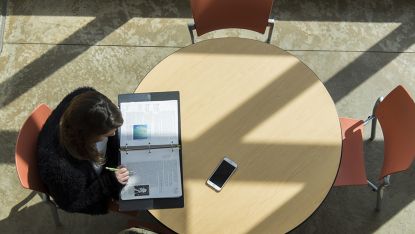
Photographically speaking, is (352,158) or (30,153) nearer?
(30,153)

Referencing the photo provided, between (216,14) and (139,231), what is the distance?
1.62m

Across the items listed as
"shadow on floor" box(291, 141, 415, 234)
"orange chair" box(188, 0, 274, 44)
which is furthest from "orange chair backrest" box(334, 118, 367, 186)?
"orange chair" box(188, 0, 274, 44)

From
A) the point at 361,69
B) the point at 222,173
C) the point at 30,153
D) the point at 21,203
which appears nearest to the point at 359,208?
the point at 361,69

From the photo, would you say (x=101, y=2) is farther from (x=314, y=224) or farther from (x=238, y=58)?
(x=314, y=224)

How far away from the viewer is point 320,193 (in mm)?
2613

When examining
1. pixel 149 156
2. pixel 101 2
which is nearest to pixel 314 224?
pixel 149 156

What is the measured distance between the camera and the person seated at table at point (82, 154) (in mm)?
2291

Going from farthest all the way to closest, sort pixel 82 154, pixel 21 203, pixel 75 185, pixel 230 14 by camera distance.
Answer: pixel 21 203 → pixel 230 14 → pixel 75 185 → pixel 82 154

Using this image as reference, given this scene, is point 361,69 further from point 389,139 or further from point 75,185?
point 75,185

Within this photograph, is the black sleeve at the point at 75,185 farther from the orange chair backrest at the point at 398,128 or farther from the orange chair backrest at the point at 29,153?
the orange chair backrest at the point at 398,128

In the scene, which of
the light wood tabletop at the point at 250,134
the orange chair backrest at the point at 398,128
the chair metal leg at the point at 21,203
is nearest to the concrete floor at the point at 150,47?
the chair metal leg at the point at 21,203

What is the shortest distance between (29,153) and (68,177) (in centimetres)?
29

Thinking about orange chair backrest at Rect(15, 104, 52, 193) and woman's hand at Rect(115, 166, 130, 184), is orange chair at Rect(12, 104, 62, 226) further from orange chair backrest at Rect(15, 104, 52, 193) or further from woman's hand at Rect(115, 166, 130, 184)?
woman's hand at Rect(115, 166, 130, 184)

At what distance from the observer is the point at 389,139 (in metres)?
2.91
